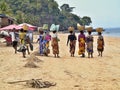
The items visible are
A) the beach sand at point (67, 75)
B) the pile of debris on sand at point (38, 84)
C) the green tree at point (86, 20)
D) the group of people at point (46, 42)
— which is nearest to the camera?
the pile of debris on sand at point (38, 84)

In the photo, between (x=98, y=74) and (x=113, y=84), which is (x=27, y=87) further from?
(x=98, y=74)

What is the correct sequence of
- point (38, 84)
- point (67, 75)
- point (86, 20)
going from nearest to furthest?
point (38, 84)
point (67, 75)
point (86, 20)

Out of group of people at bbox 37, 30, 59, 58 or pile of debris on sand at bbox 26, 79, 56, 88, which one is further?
group of people at bbox 37, 30, 59, 58

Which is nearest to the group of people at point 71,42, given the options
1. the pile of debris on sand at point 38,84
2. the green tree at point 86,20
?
the pile of debris on sand at point 38,84

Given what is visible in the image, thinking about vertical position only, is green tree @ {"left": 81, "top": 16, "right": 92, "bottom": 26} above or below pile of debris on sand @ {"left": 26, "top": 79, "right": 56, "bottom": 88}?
above

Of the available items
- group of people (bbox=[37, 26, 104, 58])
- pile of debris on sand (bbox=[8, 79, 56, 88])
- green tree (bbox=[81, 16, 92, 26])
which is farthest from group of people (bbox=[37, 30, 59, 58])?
green tree (bbox=[81, 16, 92, 26])

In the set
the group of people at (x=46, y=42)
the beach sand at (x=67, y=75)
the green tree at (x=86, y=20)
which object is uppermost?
the green tree at (x=86, y=20)

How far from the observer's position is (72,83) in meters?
12.0

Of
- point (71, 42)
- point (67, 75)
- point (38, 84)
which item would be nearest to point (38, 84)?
point (38, 84)

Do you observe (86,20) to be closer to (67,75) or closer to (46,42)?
(46,42)

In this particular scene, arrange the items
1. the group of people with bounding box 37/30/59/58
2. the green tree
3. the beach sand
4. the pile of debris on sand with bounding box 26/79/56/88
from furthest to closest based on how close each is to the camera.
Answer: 1. the green tree
2. the group of people with bounding box 37/30/59/58
3. the beach sand
4. the pile of debris on sand with bounding box 26/79/56/88

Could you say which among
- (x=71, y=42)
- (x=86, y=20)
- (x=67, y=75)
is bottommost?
(x=67, y=75)

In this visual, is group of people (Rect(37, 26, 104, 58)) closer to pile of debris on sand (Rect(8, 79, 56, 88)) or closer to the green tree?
pile of debris on sand (Rect(8, 79, 56, 88))

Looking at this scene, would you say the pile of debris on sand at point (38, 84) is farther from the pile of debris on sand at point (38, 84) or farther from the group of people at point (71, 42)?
the group of people at point (71, 42)
